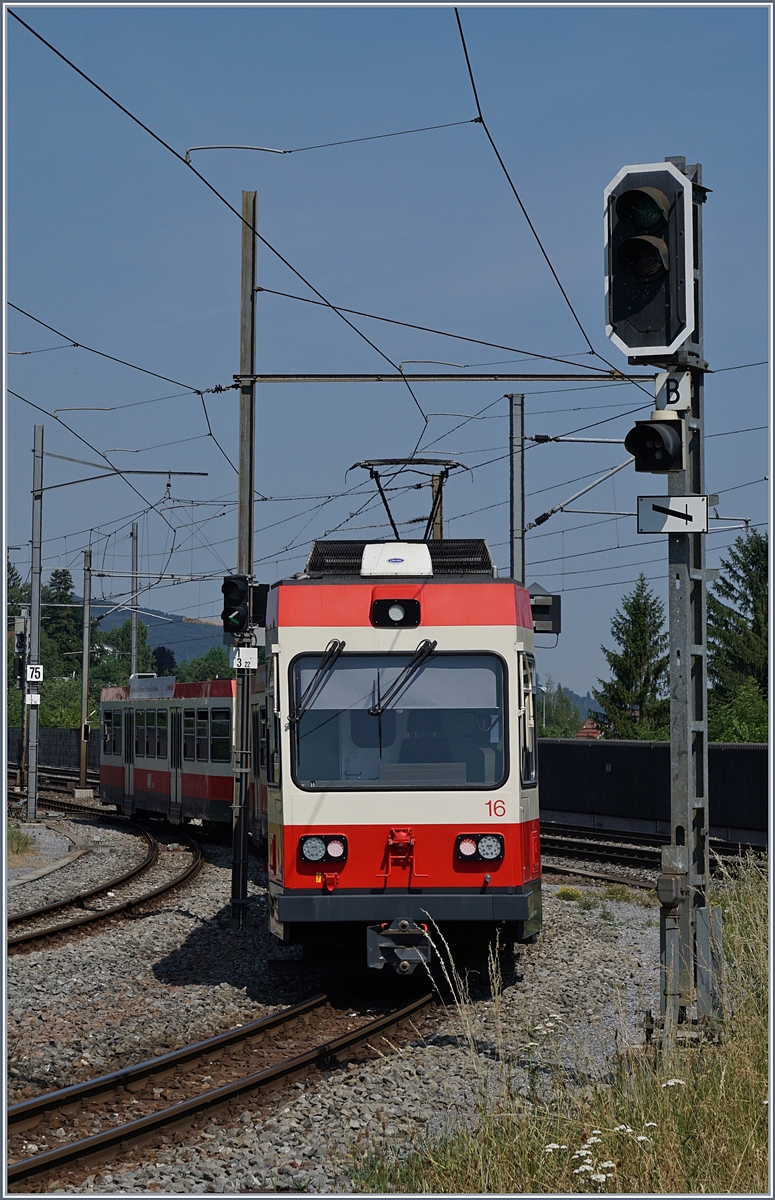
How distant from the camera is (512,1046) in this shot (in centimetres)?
874

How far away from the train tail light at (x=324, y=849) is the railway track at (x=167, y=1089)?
3.71ft

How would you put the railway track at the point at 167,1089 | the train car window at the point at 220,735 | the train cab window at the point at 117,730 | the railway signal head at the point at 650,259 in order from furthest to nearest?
the train cab window at the point at 117,730
the train car window at the point at 220,735
the railway track at the point at 167,1089
the railway signal head at the point at 650,259

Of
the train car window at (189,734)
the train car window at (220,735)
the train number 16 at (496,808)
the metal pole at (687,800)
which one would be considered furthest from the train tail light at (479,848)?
the train car window at (189,734)

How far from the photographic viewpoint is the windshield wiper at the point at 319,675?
1057cm

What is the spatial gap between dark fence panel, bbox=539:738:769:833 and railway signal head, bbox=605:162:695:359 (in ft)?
56.6

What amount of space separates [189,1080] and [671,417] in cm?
492

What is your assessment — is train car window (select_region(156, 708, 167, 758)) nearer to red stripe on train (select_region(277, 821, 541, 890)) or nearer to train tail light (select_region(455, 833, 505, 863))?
red stripe on train (select_region(277, 821, 541, 890))

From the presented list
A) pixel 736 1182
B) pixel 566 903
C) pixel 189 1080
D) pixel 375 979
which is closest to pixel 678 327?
pixel 736 1182

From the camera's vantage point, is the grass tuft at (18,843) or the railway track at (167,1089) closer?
the railway track at (167,1089)

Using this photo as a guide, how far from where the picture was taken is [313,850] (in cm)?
1034

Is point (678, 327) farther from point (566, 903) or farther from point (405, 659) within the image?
point (566, 903)

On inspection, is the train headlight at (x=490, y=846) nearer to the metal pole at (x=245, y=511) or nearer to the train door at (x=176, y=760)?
the metal pole at (x=245, y=511)

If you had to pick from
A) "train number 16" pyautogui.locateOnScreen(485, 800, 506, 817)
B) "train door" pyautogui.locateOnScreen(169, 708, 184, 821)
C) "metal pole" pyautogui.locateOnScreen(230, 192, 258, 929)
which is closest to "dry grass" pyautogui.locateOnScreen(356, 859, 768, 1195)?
"train number 16" pyautogui.locateOnScreen(485, 800, 506, 817)

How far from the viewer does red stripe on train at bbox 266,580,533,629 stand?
10.7 m
